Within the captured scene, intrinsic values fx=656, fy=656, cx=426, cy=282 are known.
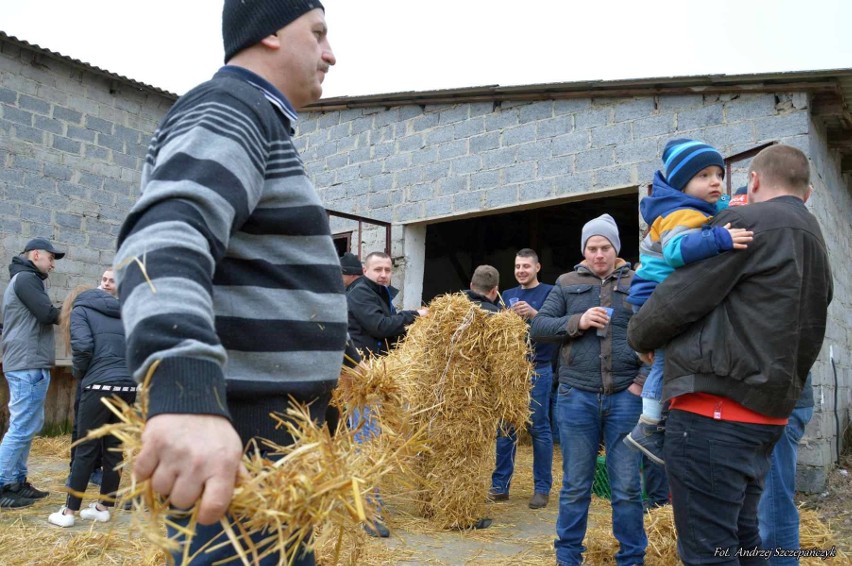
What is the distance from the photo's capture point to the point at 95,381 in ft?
15.6

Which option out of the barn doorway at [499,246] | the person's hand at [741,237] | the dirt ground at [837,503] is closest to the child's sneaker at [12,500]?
the person's hand at [741,237]

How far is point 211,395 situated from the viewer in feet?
3.20

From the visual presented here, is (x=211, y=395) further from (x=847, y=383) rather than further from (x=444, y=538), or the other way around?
(x=847, y=383)

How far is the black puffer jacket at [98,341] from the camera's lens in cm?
482

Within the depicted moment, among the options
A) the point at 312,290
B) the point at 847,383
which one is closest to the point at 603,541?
the point at 312,290

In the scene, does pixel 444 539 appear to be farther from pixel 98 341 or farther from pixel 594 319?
pixel 98 341

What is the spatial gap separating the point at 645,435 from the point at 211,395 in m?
2.40

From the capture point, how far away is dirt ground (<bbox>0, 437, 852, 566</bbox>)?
154 inches

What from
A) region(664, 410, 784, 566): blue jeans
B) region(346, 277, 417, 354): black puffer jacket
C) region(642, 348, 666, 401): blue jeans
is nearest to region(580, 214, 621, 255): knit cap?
region(642, 348, 666, 401): blue jeans

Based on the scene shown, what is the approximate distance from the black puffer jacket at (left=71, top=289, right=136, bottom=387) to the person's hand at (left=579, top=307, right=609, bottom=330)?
3.22m

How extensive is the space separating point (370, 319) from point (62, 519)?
8.56 ft

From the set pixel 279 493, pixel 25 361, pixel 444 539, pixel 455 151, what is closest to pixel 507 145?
pixel 455 151

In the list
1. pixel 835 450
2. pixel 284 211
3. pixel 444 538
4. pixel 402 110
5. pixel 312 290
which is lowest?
pixel 444 538

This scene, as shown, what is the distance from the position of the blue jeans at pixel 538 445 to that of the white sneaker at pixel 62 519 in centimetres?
328
